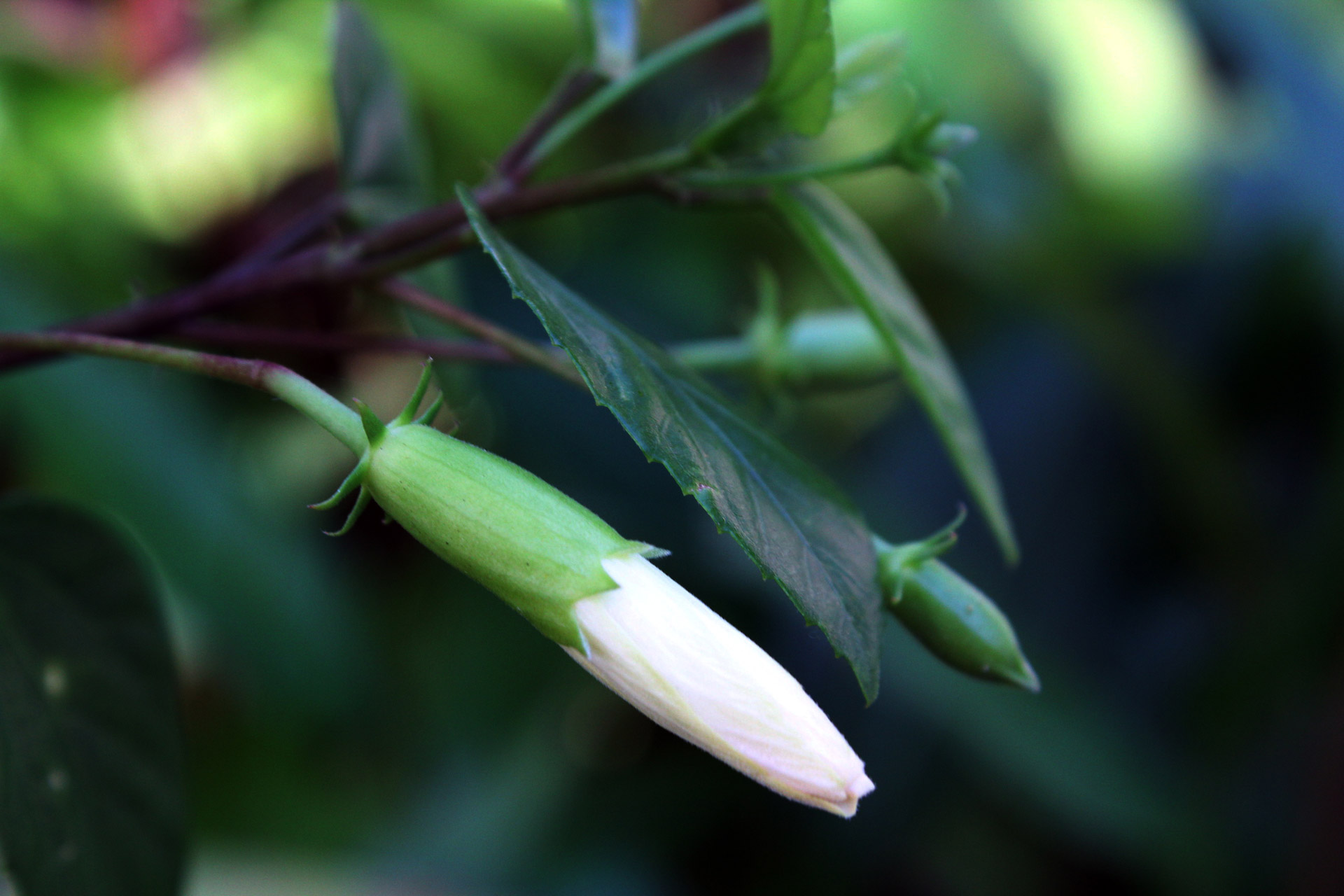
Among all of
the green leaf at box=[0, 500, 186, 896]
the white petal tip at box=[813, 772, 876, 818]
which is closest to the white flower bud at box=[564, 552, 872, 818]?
the white petal tip at box=[813, 772, 876, 818]

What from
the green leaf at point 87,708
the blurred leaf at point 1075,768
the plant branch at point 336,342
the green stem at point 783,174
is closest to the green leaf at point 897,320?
the green stem at point 783,174

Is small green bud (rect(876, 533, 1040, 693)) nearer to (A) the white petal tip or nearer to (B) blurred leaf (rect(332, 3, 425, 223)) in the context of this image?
(A) the white petal tip

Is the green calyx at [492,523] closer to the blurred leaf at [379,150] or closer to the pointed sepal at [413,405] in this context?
the pointed sepal at [413,405]

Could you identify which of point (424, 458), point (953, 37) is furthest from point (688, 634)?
point (953, 37)

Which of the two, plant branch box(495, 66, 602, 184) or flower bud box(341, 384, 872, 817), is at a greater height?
plant branch box(495, 66, 602, 184)

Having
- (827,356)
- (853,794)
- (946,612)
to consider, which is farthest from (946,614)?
(827,356)

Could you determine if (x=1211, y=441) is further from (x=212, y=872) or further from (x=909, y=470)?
(x=212, y=872)
